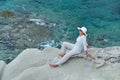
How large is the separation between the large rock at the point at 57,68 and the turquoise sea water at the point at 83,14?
8.69 metres

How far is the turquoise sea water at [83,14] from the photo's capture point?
87.4 feet

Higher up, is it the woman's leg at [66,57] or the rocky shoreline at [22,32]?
the woman's leg at [66,57]

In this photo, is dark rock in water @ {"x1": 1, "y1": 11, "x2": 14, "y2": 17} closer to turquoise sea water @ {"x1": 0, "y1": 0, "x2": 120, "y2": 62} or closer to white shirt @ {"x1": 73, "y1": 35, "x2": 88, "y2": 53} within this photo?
turquoise sea water @ {"x1": 0, "y1": 0, "x2": 120, "y2": 62}

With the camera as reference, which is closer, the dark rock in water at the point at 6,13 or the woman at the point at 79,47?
the woman at the point at 79,47

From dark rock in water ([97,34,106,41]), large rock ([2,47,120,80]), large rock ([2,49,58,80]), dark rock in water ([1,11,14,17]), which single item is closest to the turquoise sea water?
dark rock in water ([97,34,106,41])

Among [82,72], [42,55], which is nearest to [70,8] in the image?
[42,55]

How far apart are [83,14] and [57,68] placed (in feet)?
49.8

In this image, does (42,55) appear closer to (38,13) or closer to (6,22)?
(6,22)

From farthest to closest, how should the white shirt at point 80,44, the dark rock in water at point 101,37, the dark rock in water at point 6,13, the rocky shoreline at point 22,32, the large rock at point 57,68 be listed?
the dark rock in water at point 6,13 → the dark rock in water at point 101,37 → the rocky shoreline at point 22,32 → the white shirt at point 80,44 → the large rock at point 57,68

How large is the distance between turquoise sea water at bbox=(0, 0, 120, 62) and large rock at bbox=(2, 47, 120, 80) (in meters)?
8.69

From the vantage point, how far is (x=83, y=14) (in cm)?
3045

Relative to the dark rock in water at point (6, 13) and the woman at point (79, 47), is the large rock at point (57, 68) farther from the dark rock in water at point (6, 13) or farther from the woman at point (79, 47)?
the dark rock in water at point (6, 13)

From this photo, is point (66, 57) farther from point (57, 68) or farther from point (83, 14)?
point (83, 14)

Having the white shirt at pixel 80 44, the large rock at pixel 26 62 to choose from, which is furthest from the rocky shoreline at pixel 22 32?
the white shirt at pixel 80 44
